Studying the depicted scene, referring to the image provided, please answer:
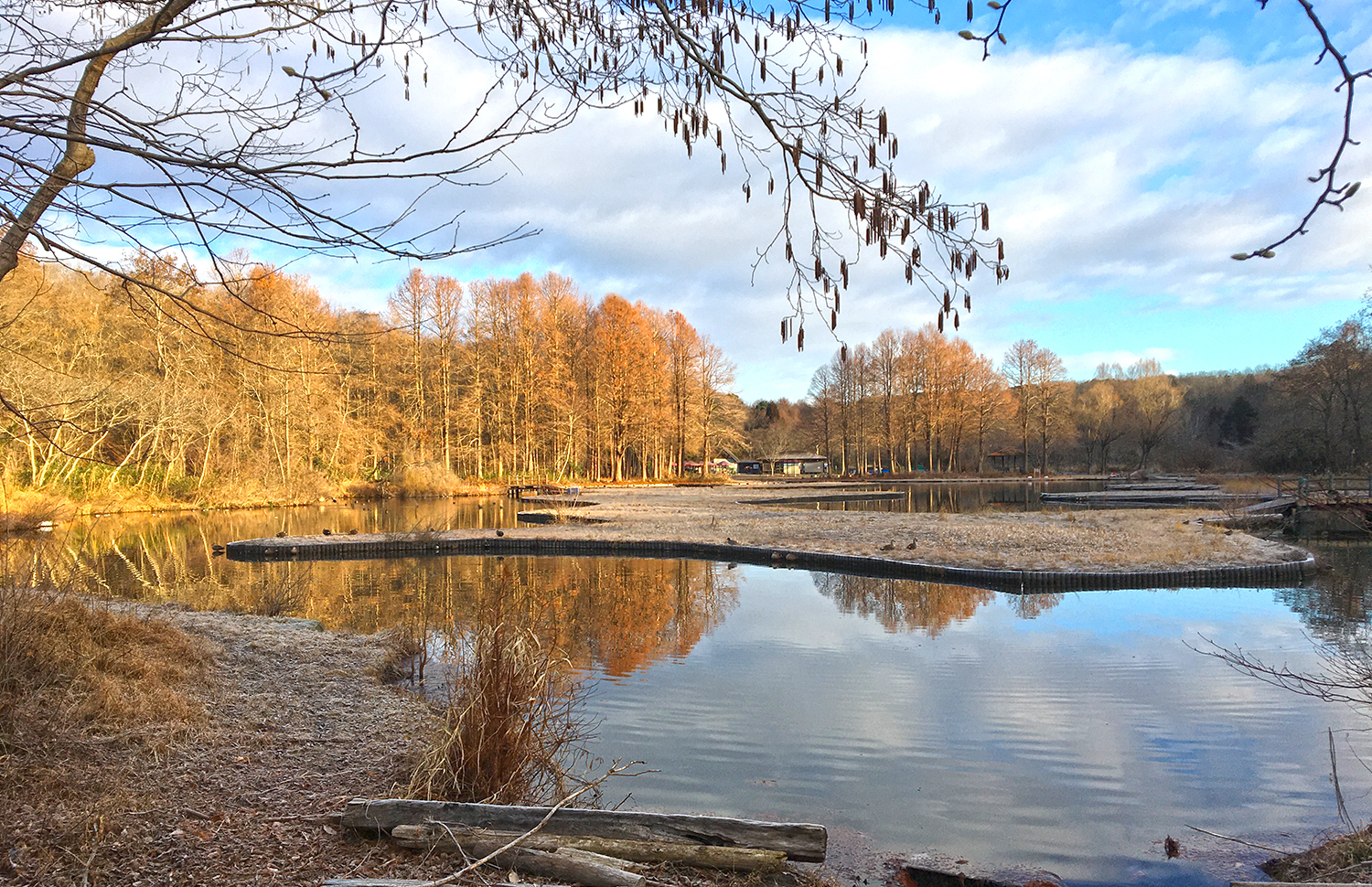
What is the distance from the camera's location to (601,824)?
3523 mm

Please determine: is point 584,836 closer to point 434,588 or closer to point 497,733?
point 497,733

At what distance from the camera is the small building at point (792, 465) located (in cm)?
6425

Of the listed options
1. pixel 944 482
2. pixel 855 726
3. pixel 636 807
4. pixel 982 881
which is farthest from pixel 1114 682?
pixel 944 482

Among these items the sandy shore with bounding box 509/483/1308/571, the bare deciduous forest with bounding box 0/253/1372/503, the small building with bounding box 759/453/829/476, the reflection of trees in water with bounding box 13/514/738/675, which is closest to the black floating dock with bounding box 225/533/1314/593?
the sandy shore with bounding box 509/483/1308/571

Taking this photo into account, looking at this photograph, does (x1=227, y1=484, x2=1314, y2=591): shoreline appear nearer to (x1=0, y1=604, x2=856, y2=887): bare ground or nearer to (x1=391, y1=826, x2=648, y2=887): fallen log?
(x1=0, y1=604, x2=856, y2=887): bare ground

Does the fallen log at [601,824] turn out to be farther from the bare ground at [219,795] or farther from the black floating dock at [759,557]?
the black floating dock at [759,557]

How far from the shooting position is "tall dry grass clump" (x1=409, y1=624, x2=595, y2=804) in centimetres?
400

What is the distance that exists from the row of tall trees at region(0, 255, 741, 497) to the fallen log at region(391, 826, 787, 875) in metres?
17.5

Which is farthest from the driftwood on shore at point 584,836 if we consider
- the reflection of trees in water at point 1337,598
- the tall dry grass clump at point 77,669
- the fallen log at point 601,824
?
the reflection of trees in water at point 1337,598

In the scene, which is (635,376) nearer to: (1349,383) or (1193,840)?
(1349,383)

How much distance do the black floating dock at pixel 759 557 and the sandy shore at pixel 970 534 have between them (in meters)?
0.37

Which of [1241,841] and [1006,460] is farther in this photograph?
[1006,460]

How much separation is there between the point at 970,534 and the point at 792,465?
47022mm

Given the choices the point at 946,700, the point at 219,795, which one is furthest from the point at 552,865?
the point at 946,700
